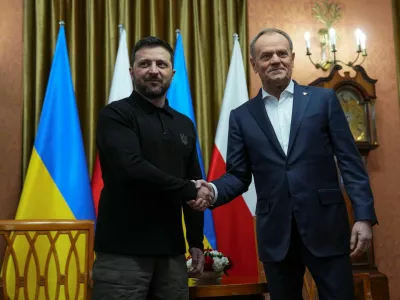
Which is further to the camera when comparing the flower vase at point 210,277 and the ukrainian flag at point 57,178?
the ukrainian flag at point 57,178

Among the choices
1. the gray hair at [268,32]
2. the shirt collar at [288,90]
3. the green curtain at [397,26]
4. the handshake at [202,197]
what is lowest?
the handshake at [202,197]

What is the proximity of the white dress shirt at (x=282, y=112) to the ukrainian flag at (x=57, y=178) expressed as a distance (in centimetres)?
178

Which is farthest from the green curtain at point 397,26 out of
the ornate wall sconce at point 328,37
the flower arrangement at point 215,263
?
the flower arrangement at point 215,263

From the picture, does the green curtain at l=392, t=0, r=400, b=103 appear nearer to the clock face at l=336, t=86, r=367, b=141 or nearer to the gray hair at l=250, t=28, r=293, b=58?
the clock face at l=336, t=86, r=367, b=141

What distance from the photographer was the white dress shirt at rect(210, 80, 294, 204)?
1.78 m

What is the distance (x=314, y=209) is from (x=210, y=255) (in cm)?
109

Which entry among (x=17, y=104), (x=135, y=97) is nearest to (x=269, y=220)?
(x=135, y=97)

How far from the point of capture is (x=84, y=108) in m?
3.59

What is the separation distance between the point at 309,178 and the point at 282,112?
31 cm

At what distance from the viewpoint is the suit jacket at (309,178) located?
1647 mm

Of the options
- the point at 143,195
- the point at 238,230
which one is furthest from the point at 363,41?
the point at 143,195

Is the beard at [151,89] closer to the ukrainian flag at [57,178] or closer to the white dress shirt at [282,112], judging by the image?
the white dress shirt at [282,112]

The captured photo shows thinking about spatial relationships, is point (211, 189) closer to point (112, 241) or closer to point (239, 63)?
point (112, 241)

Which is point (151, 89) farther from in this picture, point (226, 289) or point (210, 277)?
point (210, 277)
